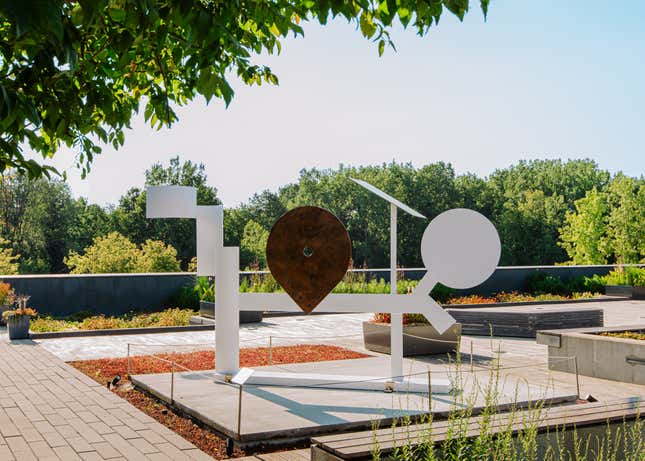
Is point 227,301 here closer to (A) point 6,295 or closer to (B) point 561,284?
(A) point 6,295

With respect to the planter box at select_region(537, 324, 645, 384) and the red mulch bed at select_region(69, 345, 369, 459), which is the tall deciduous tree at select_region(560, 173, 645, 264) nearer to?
the planter box at select_region(537, 324, 645, 384)

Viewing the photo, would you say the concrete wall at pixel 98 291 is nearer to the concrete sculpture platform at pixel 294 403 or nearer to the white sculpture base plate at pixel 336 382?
the concrete sculpture platform at pixel 294 403

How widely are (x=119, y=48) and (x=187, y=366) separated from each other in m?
7.53

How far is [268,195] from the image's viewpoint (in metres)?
61.3

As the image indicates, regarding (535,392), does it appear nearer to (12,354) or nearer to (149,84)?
(149,84)

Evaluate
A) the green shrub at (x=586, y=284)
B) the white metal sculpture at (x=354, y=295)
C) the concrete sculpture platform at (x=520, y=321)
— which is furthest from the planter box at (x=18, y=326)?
the green shrub at (x=586, y=284)

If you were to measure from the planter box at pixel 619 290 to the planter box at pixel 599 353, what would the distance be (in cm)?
1426

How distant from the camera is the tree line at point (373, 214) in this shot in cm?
4431

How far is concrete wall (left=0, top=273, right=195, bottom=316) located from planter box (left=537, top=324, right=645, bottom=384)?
11519 mm

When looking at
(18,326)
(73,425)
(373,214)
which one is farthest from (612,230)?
(73,425)

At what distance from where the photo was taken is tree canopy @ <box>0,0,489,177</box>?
2.98 metres

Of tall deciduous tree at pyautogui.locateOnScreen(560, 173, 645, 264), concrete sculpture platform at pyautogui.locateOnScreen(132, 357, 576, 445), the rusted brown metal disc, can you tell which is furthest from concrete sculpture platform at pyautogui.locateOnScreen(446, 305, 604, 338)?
tall deciduous tree at pyautogui.locateOnScreen(560, 173, 645, 264)

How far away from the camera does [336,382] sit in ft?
27.4

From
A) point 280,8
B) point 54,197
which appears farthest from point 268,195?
point 280,8
